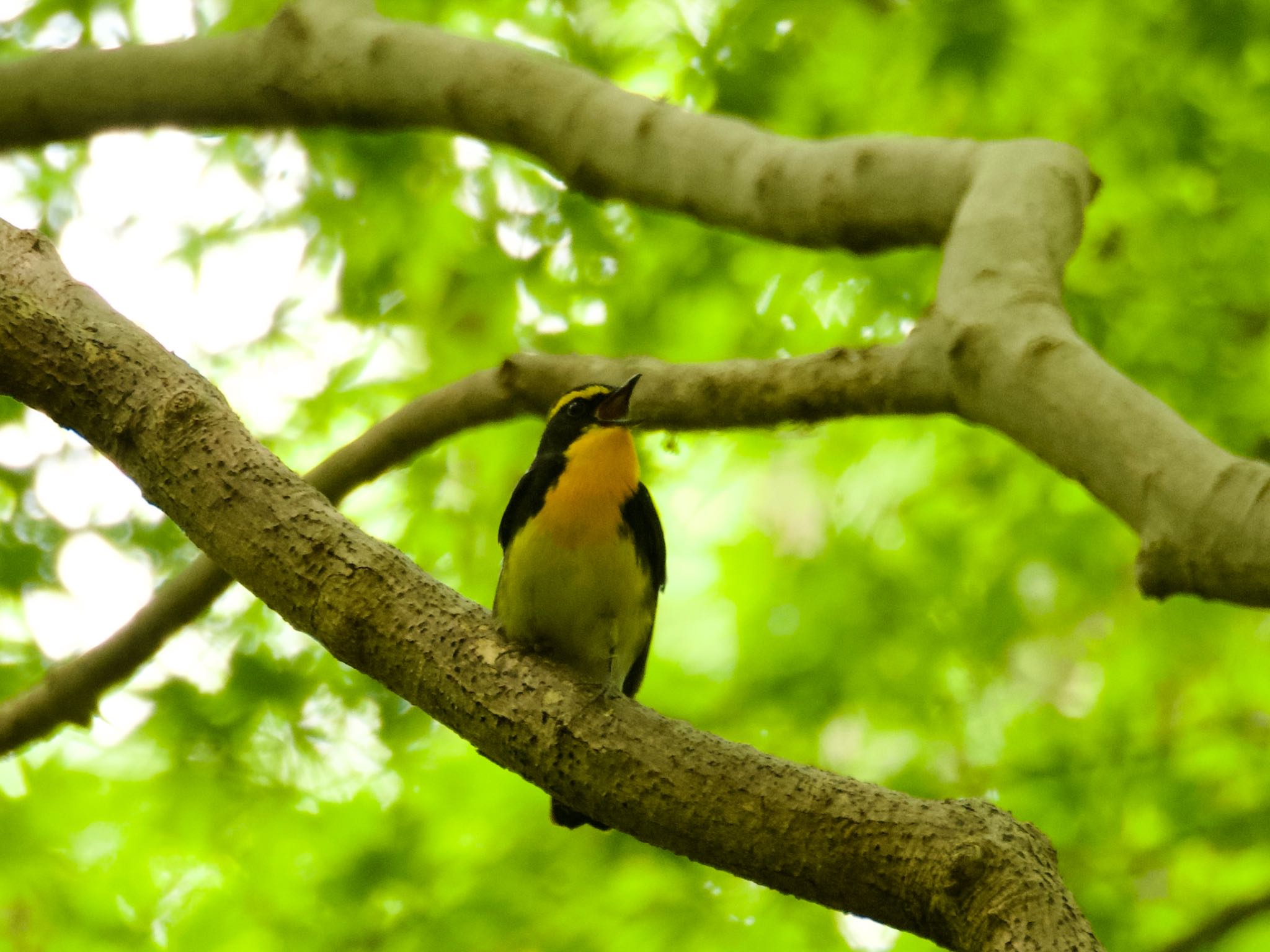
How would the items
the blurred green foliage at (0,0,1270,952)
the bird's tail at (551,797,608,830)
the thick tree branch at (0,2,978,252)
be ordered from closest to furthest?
the thick tree branch at (0,2,978,252)
the bird's tail at (551,797,608,830)
the blurred green foliage at (0,0,1270,952)

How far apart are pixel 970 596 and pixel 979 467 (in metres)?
0.62

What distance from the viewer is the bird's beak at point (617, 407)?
3572 millimetres

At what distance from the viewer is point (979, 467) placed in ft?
17.5

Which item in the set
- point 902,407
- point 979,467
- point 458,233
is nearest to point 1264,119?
point 979,467

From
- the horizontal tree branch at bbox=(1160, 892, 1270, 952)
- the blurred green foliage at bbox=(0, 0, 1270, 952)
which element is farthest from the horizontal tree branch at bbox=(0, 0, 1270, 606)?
the horizontal tree branch at bbox=(1160, 892, 1270, 952)

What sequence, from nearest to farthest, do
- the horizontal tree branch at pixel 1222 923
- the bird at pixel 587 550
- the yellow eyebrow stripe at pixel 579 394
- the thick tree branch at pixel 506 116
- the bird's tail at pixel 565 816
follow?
the thick tree branch at pixel 506 116, the bird at pixel 587 550, the yellow eyebrow stripe at pixel 579 394, the bird's tail at pixel 565 816, the horizontal tree branch at pixel 1222 923

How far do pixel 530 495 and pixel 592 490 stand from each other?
0.24 m

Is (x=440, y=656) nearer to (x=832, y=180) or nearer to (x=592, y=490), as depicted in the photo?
(x=592, y=490)

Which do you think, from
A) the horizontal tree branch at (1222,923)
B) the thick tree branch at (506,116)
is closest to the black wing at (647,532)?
the thick tree branch at (506,116)

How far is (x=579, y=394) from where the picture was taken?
3867 mm

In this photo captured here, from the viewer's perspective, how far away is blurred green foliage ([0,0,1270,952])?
Result: 448cm

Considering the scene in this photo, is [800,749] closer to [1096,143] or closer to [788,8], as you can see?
[1096,143]

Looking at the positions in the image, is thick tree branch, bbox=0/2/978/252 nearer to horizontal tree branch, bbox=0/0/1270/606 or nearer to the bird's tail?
horizontal tree branch, bbox=0/0/1270/606

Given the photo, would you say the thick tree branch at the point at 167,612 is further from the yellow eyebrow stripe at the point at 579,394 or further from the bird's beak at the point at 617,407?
the bird's beak at the point at 617,407
